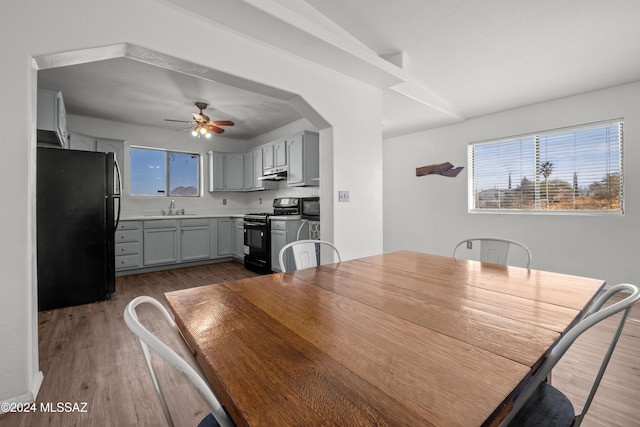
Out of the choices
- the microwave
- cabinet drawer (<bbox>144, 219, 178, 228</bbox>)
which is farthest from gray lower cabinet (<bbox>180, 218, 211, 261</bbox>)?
the microwave

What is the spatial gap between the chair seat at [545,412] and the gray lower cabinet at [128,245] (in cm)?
502

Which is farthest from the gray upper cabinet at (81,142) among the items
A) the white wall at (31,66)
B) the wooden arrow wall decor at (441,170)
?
the wooden arrow wall decor at (441,170)

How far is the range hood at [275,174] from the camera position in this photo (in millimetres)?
4836

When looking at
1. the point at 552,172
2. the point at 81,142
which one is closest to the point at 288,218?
the point at 81,142

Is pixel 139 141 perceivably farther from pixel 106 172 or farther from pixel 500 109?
pixel 500 109

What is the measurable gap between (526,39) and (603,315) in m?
2.75

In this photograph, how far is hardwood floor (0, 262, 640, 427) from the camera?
1.51 metres

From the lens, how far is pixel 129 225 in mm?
4457

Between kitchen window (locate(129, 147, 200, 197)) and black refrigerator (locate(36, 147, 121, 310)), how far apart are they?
6.39ft

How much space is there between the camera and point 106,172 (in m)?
3.36

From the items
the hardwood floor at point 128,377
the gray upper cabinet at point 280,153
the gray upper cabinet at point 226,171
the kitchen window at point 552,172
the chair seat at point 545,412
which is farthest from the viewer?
the gray upper cabinet at point 226,171

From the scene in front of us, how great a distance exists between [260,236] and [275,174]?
1134 mm

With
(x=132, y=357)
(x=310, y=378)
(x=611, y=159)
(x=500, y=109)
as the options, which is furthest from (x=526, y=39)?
(x=132, y=357)

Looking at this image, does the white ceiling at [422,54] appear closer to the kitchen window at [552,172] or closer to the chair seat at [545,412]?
the kitchen window at [552,172]
